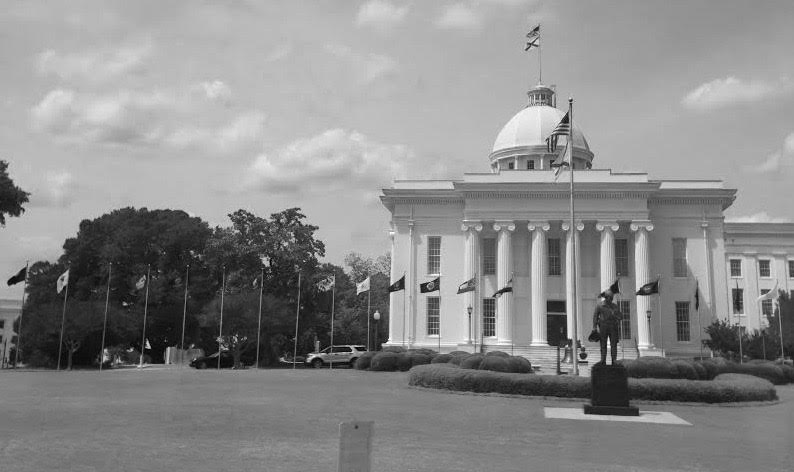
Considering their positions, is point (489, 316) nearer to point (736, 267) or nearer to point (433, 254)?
point (433, 254)

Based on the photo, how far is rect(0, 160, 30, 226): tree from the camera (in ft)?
117

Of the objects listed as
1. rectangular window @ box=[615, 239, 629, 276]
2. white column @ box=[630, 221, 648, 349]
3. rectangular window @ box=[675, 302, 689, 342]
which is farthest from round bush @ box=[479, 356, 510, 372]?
rectangular window @ box=[675, 302, 689, 342]

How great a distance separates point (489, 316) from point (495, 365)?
73.8ft

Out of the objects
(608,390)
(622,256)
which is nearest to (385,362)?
(608,390)

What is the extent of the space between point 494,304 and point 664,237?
14007mm

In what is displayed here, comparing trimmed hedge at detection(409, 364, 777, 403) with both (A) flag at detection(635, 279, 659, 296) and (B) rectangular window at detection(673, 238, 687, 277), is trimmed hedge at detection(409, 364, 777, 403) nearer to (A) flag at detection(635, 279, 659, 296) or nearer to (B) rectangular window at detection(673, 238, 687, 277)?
(A) flag at detection(635, 279, 659, 296)

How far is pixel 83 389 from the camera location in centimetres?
2414

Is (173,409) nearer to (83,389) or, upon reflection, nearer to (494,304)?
(83,389)

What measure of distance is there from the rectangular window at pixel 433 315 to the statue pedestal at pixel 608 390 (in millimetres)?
34525

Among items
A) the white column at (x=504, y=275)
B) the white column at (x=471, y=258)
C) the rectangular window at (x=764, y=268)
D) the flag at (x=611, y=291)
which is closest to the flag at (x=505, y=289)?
the white column at (x=504, y=275)

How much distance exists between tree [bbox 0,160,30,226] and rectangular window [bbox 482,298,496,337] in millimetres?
31398

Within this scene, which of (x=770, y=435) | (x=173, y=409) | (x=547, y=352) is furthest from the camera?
(x=547, y=352)

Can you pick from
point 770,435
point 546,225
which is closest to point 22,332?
point 546,225

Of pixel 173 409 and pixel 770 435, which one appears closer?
pixel 770 435
